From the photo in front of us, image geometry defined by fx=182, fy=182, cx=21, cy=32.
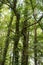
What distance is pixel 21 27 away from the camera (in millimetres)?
6555

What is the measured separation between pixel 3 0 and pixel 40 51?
2.07 m

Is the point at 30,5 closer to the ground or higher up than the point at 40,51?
higher up

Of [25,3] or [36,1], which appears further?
[25,3]

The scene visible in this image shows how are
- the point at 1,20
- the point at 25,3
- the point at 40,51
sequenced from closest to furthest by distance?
the point at 40,51
the point at 25,3
the point at 1,20

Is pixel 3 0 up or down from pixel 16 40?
up

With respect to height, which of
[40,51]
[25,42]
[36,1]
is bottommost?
[40,51]

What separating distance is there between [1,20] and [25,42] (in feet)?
14.0

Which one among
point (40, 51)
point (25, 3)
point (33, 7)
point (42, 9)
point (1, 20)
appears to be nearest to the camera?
point (40, 51)

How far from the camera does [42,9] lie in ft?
20.5

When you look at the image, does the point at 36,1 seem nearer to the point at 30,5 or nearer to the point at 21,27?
the point at 30,5

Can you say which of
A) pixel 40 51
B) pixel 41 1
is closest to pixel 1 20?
pixel 41 1

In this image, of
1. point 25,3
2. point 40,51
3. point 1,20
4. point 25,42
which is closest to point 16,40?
point 25,42

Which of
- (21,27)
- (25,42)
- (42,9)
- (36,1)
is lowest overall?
(25,42)

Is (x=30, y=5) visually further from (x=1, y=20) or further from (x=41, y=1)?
(x=1, y=20)
